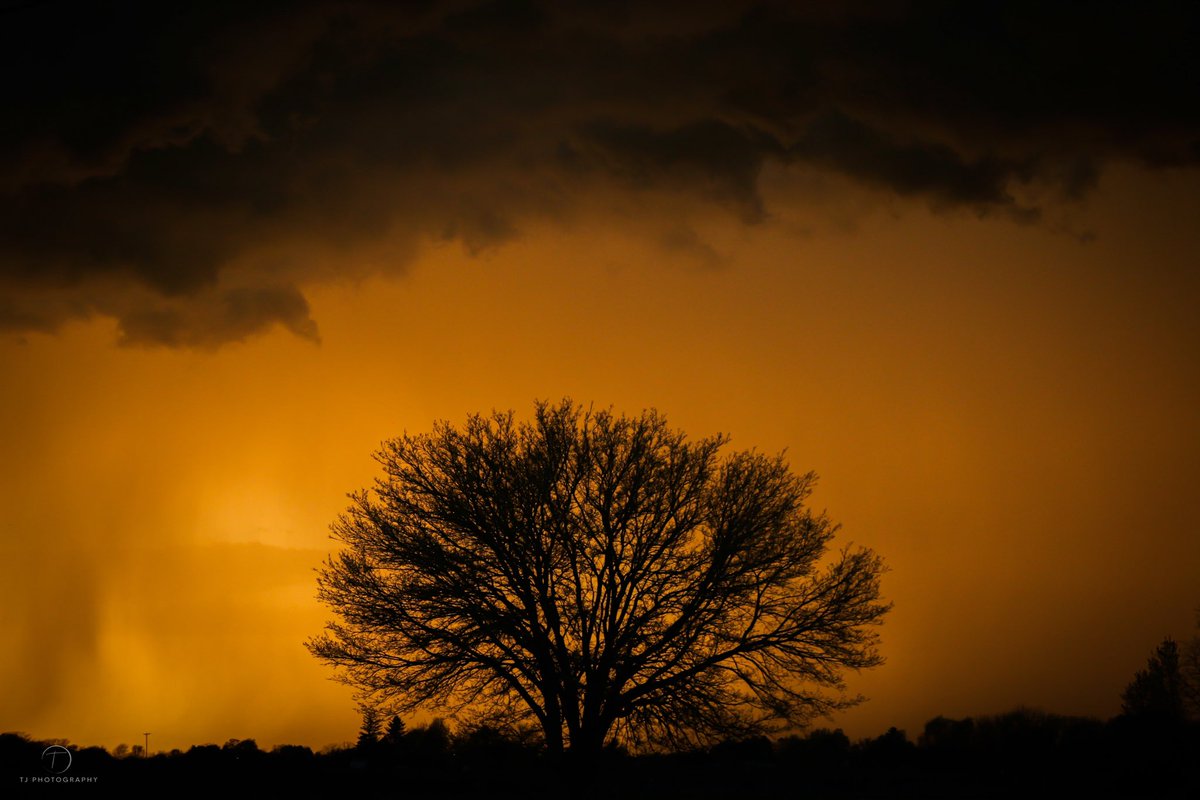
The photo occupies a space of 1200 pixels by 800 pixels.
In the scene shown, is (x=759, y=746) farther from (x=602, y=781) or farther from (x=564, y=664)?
(x=564, y=664)

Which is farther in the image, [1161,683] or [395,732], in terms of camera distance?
[1161,683]

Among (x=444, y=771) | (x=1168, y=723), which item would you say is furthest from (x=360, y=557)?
(x=1168, y=723)

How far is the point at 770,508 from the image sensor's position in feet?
75.2

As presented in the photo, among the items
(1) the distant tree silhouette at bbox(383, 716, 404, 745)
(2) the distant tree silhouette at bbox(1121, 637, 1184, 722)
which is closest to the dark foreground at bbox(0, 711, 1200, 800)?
(1) the distant tree silhouette at bbox(383, 716, 404, 745)

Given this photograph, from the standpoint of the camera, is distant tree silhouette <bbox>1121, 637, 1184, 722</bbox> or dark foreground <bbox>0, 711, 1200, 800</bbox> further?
distant tree silhouette <bbox>1121, 637, 1184, 722</bbox>
